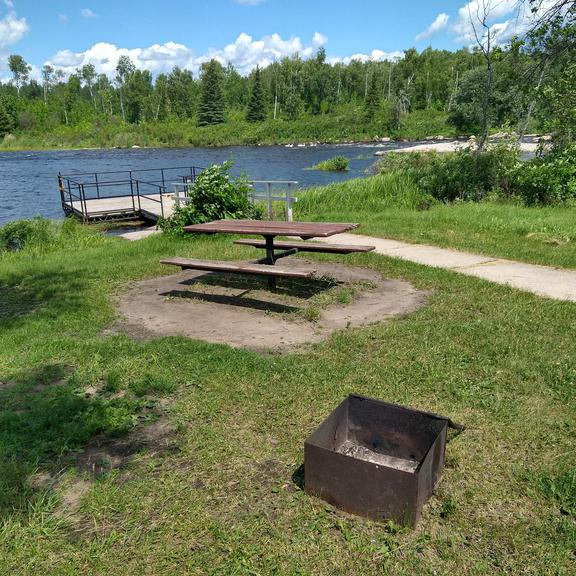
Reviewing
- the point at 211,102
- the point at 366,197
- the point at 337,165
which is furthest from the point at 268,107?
the point at 366,197

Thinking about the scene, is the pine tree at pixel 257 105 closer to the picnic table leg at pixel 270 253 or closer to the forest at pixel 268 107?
the forest at pixel 268 107

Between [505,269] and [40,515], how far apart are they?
602cm

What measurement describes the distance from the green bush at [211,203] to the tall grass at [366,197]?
9.33 ft

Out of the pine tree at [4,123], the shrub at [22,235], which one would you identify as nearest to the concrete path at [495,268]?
the shrub at [22,235]

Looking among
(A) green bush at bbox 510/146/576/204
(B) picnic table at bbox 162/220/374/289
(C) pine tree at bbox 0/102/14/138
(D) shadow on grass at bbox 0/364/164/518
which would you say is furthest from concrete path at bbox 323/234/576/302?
(C) pine tree at bbox 0/102/14/138

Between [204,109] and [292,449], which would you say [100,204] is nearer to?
[292,449]

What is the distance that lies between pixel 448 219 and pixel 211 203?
4.33 meters

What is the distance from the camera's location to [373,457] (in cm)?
310

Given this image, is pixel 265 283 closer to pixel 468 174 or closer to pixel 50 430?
pixel 50 430

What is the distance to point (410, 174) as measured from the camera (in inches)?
578

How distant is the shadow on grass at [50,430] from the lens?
2.95m

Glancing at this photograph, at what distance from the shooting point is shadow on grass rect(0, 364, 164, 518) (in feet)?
9.68

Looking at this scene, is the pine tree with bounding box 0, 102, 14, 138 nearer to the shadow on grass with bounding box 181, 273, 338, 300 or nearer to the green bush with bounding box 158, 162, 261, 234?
the green bush with bounding box 158, 162, 261, 234

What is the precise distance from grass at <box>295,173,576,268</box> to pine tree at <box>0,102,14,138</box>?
79.4 metres
